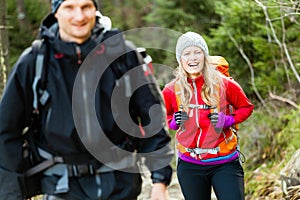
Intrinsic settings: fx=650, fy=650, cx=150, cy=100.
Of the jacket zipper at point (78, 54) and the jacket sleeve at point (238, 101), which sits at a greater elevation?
the jacket zipper at point (78, 54)

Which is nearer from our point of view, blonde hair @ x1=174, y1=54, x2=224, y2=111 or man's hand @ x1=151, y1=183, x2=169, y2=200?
man's hand @ x1=151, y1=183, x2=169, y2=200

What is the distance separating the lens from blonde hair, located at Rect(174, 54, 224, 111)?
17.4ft

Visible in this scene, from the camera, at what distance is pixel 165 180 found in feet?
11.7

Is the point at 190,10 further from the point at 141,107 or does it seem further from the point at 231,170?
the point at 141,107

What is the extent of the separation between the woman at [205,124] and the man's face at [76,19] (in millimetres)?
1882

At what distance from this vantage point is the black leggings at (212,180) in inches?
203

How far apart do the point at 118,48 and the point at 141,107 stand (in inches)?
14.0

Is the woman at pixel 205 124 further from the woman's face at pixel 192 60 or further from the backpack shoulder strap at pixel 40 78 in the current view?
the backpack shoulder strap at pixel 40 78

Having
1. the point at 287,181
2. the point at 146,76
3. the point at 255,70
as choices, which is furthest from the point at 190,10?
the point at 146,76

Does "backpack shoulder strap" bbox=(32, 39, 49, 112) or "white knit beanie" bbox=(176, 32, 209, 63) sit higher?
"backpack shoulder strap" bbox=(32, 39, 49, 112)

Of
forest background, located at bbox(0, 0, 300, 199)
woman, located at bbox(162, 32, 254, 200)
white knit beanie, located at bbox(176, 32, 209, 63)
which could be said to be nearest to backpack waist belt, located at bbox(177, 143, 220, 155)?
woman, located at bbox(162, 32, 254, 200)

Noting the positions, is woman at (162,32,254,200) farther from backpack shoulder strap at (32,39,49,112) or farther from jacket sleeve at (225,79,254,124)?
backpack shoulder strap at (32,39,49,112)

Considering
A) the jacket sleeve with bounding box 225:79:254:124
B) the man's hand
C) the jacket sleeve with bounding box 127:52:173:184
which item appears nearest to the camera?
the man's hand

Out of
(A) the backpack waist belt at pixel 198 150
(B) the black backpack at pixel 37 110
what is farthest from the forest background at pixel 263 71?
(B) the black backpack at pixel 37 110
